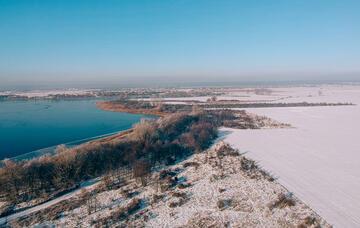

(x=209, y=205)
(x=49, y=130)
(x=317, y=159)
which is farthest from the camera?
(x=49, y=130)

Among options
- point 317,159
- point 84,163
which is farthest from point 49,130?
point 317,159

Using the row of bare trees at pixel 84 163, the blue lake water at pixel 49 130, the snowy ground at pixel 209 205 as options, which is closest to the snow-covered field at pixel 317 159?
the snowy ground at pixel 209 205

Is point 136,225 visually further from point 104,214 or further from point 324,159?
point 324,159

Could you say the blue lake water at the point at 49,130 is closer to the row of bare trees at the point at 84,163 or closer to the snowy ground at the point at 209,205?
the row of bare trees at the point at 84,163

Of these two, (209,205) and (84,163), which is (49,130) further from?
(209,205)

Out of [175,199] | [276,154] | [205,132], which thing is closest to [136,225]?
[175,199]

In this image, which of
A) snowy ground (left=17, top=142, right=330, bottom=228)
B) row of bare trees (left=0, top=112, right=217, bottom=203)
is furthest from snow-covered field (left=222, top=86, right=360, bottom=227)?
row of bare trees (left=0, top=112, right=217, bottom=203)

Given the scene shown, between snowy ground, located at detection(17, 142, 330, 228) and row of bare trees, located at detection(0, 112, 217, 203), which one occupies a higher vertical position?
row of bare trees, located at detection(0, 112, 217, 203)

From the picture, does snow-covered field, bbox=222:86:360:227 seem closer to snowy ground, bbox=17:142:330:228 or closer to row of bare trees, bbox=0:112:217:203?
snowy ground, bbox=17:142:330:228
